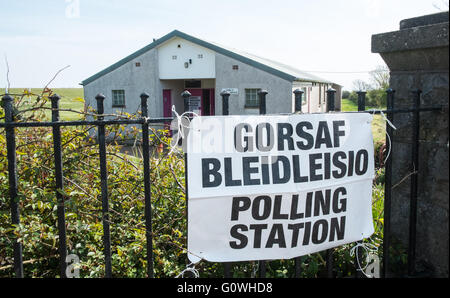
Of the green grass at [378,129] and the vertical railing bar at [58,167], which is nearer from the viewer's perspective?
the vertical railing bar at [58,167]

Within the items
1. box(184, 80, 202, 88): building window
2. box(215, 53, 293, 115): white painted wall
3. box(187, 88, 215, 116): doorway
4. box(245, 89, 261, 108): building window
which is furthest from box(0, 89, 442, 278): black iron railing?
box(184, 80, 202, 88): building window

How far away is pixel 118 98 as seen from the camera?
1980 cm

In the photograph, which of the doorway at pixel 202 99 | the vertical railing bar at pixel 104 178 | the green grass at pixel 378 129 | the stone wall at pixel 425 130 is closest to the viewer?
the vertical railing bar at pixel 104 178

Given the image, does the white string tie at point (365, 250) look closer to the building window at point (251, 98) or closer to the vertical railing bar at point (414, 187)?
the vertical railing bar at point (414, 187)

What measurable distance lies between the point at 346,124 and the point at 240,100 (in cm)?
1579

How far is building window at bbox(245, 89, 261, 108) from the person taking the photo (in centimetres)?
1809

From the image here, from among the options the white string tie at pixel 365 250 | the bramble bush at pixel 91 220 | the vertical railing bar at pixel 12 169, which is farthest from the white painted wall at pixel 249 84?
the vertical railing bar at pixel 12 169

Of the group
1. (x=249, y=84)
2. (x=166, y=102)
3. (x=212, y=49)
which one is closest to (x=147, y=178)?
(x=249, y=84)

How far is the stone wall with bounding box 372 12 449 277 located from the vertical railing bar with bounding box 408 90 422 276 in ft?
0.10

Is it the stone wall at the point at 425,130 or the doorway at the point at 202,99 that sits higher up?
the doorway at the point at 202,99

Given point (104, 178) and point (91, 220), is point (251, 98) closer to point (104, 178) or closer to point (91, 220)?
point (91, 220)

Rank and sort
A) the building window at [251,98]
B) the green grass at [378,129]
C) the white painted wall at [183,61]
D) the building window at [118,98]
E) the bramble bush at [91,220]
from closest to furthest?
the bramble bush at [91,220], the green grass at [378,129], the building window at [251,98], the white painted wall at [183,61], the building window at [118,98]

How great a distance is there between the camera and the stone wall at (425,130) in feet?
8.21

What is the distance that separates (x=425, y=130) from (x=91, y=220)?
2595 mm
